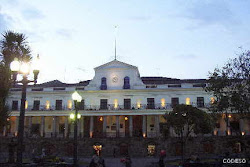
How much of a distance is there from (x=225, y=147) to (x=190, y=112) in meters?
11.9

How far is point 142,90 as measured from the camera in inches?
1645

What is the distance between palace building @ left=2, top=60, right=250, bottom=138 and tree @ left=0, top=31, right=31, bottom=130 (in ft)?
66.6

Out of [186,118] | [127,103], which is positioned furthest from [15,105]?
[186,118]

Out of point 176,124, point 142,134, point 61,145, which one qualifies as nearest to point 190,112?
point 176,124

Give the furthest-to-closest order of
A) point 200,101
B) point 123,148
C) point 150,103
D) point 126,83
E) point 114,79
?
1. point 114,79
2. point 126,83
3. point 150,103
4. point 200,101
5. point 123,148

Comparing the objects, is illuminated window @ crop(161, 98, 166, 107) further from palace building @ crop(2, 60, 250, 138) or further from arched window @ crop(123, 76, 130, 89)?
arched window @ crop(123, 76, 130, 89)

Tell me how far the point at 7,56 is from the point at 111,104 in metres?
22.9

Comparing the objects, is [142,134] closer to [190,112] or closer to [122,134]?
[122,134]

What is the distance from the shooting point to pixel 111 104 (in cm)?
4194

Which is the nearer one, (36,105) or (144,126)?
(144,126)

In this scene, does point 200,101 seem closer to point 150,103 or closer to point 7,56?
point 150,103

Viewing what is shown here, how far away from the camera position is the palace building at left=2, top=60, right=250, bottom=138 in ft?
133

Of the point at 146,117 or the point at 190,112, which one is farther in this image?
the point at 146,117

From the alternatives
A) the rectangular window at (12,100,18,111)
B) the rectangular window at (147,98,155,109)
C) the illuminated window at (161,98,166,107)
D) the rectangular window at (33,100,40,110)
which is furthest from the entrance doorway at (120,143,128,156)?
the rectangular window at (12,100,18,111)
